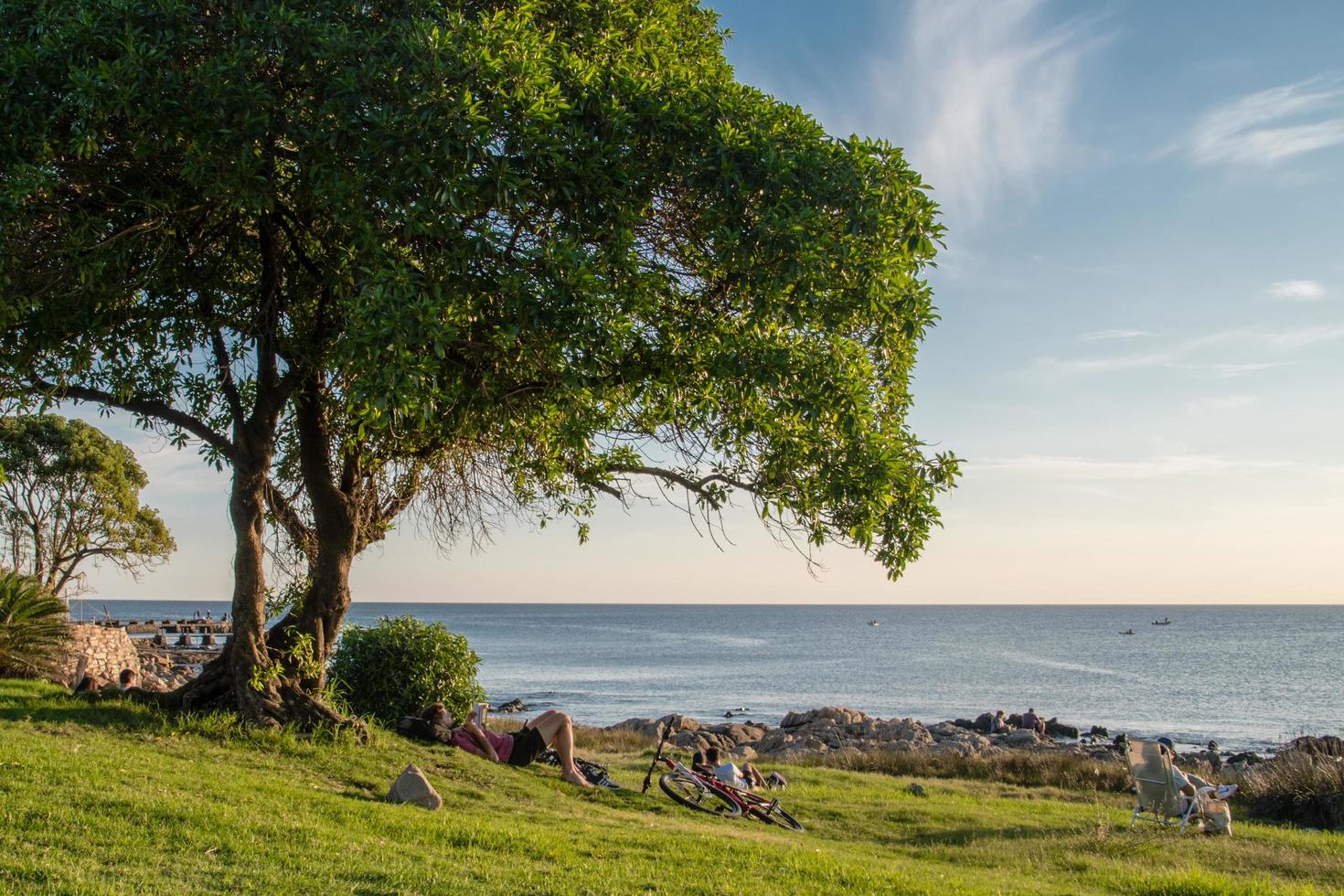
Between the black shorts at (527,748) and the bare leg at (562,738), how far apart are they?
0.06 meters

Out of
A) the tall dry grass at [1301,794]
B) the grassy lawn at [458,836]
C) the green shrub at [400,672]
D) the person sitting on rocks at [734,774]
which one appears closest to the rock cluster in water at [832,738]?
the tall dry grass at [1301,794]

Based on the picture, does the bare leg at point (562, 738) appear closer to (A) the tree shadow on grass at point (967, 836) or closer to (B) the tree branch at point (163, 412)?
(A) the tree shadow on grass at point (967, 836)

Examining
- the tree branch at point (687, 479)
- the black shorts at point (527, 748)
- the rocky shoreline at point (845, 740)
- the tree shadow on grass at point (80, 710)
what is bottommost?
the rocky shoreline at point (845, 740)

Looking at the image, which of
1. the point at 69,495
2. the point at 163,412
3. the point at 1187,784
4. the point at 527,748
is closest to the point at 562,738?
the point at 527,748

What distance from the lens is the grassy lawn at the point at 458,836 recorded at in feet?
21.5

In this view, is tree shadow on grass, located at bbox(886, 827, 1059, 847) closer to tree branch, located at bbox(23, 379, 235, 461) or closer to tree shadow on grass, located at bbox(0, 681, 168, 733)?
tree shadow on grass, located at bbox(0, 681, 168, 733)

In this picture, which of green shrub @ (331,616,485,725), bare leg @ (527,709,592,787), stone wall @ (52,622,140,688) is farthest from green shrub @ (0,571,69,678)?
bare leg @ (527,709,592,787)

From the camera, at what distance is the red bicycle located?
38.4 feet

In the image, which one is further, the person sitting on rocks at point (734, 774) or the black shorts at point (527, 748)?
the black shorts at point (527, 748)

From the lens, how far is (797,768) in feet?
58.1

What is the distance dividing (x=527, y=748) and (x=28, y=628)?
34.5 feet

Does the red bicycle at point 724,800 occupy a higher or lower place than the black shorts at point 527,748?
lower

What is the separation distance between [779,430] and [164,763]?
22.6 feet

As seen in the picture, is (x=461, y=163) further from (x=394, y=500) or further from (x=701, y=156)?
(x=394, y=500)
